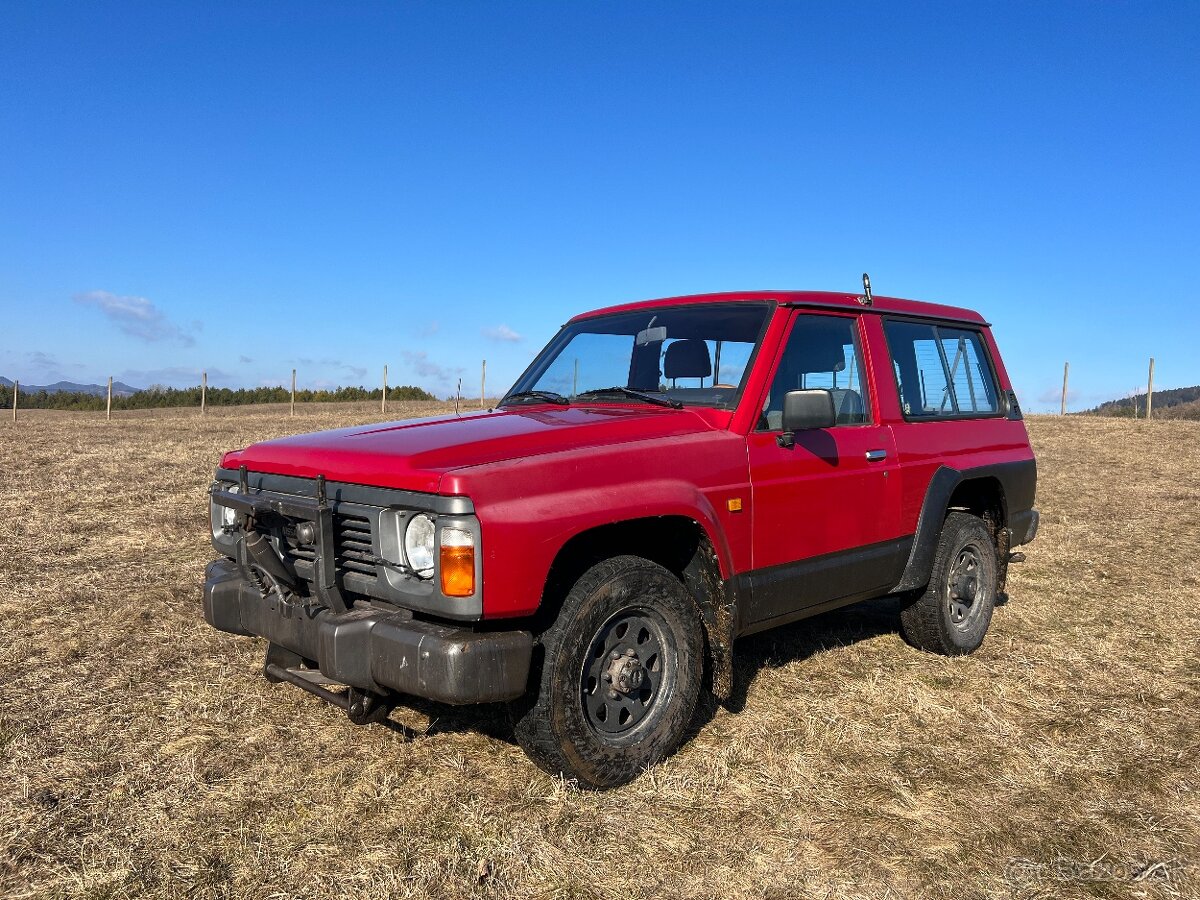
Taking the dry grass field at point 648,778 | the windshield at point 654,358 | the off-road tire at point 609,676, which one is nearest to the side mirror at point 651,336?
the windshield at point 654,358

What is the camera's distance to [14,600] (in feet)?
19.6

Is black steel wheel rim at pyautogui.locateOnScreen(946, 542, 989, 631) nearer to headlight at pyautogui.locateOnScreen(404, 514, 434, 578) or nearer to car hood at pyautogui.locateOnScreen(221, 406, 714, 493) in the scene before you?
car hood at pyautogui.locateOnScreen(221, 406, 714, 493)

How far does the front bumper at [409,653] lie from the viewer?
2924 mm

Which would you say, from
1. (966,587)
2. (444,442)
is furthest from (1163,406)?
(444,442)

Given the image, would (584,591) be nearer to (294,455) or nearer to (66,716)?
(294,455)

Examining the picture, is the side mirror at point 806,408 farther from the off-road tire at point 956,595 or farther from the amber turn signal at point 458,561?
the off-road tire at point 956,595

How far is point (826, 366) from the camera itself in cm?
449

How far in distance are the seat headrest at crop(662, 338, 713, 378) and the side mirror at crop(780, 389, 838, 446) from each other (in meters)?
0.66

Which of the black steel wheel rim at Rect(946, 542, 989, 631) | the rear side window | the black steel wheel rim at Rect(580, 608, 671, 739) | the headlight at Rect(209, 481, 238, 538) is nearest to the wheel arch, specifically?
the black steel wheel rim at Rect(580, 608, 671, 739)

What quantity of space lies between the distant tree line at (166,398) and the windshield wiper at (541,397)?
117 feet

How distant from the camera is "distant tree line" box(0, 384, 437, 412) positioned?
38000 mm

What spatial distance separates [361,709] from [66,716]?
5.47 ft

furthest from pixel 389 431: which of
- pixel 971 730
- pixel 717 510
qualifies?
pixel 971 730

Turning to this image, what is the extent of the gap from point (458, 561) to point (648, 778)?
1.28 meters
